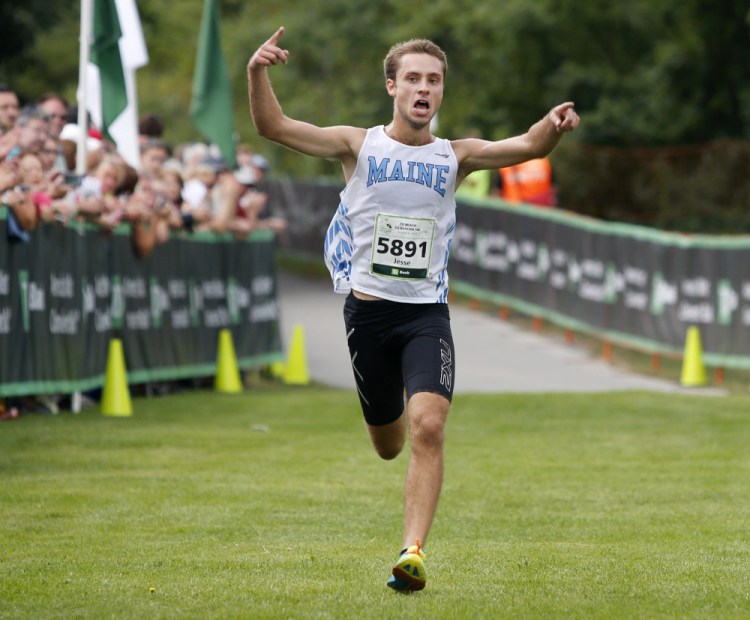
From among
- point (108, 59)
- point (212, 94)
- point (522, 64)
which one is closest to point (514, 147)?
point (108, 59)

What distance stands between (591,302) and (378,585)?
48.9ft

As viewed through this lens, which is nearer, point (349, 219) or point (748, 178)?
point (349, 219)

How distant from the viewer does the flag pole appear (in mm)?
14609

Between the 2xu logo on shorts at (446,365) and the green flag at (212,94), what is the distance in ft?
33.8

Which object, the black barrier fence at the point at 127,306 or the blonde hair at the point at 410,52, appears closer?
the blonde hair at the point at 410,52

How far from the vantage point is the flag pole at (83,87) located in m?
14.6

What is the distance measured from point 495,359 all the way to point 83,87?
322 inches

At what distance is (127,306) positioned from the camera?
15680mm

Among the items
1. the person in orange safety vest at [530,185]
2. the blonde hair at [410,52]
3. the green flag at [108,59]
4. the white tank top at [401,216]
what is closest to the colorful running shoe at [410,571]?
the white tank top at [401,216]

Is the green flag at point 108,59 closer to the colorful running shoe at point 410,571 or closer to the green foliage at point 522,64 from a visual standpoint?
the colorful running shoe at point 410,571

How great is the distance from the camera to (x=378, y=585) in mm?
7273

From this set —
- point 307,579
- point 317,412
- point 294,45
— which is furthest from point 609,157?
point 307,579

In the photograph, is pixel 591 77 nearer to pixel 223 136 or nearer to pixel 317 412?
pixel 223 136

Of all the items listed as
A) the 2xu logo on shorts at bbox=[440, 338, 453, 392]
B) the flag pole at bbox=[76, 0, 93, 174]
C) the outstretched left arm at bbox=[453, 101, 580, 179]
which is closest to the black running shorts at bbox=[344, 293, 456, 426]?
the 2xu logo on shorts at bbox=[440, 338, 453, 392]
